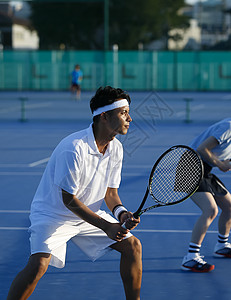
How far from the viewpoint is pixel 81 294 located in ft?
15.8

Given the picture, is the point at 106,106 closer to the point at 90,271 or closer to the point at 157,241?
the point at 90,271

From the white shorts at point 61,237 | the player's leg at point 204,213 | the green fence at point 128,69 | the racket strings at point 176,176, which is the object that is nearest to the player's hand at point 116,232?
the white shorts at point 61,237

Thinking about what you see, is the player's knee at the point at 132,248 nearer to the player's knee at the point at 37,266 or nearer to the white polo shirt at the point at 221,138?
the player's knee at the point at 37,266

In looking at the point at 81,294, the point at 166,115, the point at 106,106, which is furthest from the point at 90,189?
the point at 166,115

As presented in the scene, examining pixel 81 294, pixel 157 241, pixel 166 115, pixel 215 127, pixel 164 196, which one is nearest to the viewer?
pixel 164 196

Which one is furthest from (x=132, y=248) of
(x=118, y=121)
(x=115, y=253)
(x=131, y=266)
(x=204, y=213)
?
(x=115, y=253)

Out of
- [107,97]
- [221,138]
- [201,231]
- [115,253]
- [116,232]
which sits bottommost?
[115,253]

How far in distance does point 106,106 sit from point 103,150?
319 millimetres

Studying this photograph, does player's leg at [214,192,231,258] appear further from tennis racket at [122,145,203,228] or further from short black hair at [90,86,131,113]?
short black hair at [90,86,131,113]

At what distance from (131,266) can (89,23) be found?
54139 mm

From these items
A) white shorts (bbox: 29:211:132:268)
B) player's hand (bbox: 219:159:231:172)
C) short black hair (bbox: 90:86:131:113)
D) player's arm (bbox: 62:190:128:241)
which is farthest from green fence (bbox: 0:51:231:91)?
player's arm (bbox: 62:190:128:241)

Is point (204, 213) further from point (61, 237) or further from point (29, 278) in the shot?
point (29, 278)

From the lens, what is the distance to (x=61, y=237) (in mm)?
3941

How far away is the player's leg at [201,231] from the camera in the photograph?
5.39m
